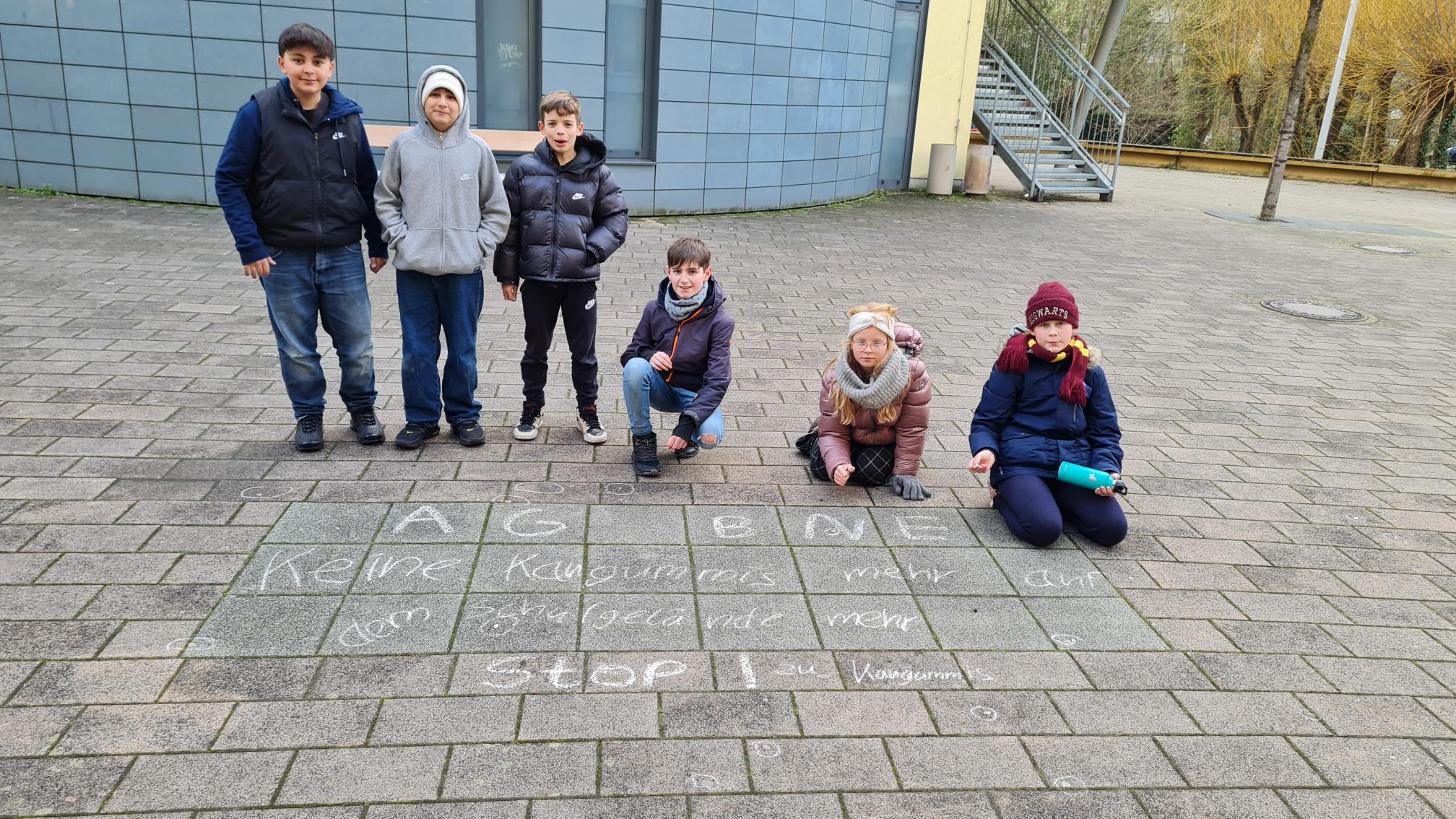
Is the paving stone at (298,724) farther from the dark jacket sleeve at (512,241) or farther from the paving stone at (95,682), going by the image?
the dark jacket sleeve at (512,241)

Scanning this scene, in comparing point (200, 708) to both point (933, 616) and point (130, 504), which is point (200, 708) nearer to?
point (130, 504)

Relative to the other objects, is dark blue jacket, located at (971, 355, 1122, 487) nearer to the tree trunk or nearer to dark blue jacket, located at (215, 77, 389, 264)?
dark blue jacket, located at (215, 77, 389, 264)

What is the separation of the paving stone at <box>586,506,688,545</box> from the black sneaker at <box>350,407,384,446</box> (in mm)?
1349

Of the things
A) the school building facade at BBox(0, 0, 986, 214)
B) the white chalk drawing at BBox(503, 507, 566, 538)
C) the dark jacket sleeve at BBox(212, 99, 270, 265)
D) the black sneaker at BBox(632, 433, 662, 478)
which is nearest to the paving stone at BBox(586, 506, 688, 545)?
the white chalk drawing at BBox(503, 507, 566, 538)

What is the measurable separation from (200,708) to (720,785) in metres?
1.60

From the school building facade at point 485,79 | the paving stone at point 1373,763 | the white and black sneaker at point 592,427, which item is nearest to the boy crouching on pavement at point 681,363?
the white and black sneaker at point 592,427

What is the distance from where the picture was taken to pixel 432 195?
4863mm

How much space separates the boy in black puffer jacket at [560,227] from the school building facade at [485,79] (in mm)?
5080

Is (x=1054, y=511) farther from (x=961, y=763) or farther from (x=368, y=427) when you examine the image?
(x=368, y=427)

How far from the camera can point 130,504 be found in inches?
173

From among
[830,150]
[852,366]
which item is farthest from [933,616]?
[830,150]

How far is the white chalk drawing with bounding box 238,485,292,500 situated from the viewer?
455 cm

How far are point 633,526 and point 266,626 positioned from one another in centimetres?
152

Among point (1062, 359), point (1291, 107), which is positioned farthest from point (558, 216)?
point (1291, 107)
